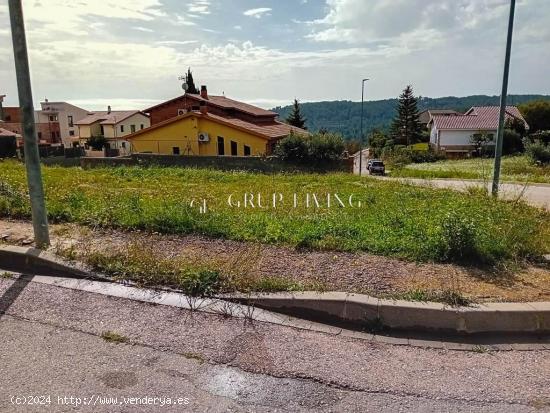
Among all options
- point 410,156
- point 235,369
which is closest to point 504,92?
point 235,369

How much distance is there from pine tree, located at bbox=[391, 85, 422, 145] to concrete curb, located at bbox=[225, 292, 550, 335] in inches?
2580

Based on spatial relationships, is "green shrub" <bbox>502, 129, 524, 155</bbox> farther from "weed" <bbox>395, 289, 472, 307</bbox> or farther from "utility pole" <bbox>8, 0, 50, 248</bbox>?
"utility pole" <bbox>8, 0, 50, 248</bbox>

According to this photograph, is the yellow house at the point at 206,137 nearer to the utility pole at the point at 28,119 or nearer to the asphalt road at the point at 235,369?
the utility pole at the point at 28,119

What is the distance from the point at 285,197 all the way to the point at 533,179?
51.8ft

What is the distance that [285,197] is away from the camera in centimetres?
1004

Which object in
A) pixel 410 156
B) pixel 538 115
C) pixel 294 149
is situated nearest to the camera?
pixel 294 149

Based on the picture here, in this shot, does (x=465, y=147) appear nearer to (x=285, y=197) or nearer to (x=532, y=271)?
(x=285, y=197)

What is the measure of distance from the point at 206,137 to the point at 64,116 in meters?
46.2

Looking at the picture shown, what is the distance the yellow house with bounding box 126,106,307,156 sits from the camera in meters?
29.2

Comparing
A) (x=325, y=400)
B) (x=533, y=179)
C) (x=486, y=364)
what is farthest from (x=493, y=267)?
(x=533, y=179)

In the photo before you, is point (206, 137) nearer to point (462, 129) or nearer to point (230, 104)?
point (230, 104)

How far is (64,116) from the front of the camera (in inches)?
2576

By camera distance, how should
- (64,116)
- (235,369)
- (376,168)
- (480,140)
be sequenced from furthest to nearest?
(64,116) < (480,140) < (376,168) < (235,369)

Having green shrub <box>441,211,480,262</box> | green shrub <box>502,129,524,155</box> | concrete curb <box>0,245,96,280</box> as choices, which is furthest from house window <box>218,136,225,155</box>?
green shrub <box>502,129,524,155</box>
